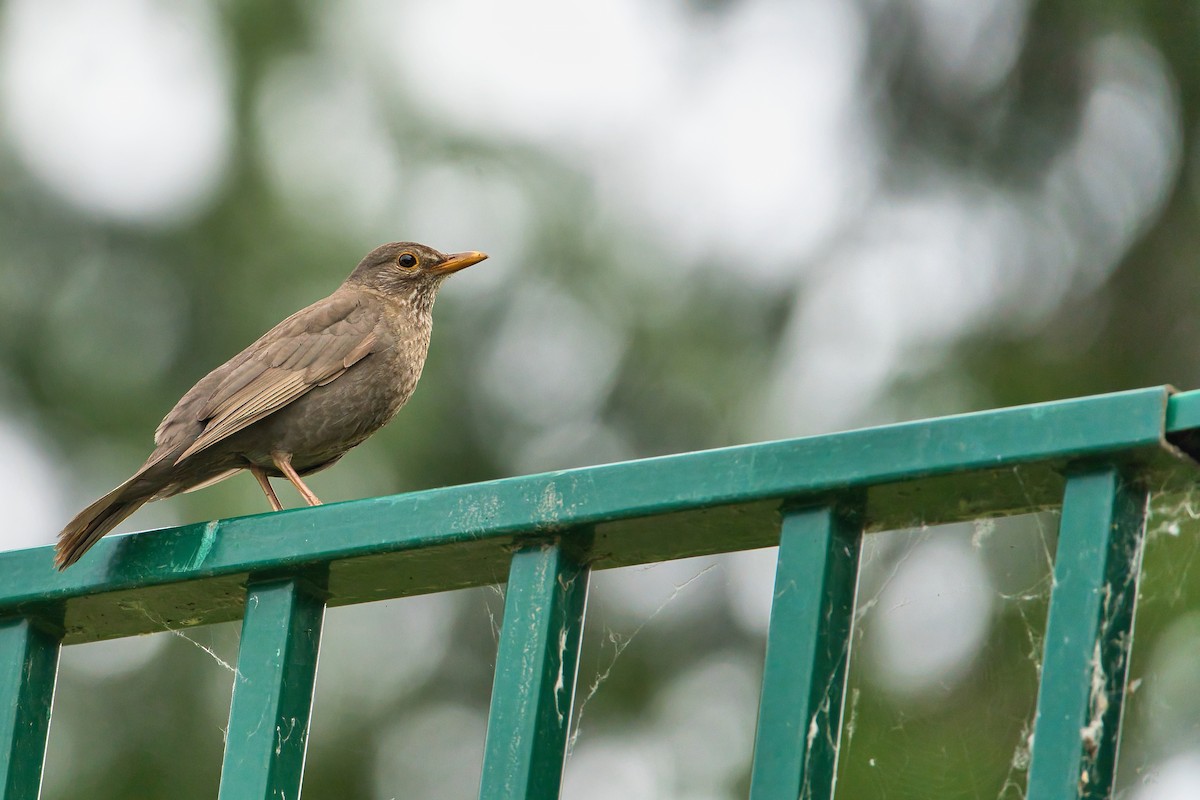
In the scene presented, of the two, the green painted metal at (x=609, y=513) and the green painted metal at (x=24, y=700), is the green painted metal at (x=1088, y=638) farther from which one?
the green painted metal at (x=24, y=700)

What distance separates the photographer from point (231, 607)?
261 cm

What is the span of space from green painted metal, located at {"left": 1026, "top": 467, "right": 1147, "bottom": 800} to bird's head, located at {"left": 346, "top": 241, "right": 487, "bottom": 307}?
13.4ft

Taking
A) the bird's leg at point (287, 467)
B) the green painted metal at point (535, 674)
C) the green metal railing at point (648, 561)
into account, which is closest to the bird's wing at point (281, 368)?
the bird's leg at point (287, 467)

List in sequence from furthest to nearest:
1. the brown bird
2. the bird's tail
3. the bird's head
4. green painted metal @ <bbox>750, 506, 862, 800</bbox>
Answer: the bird's head → the brown bird → the bird's tail → green painted metal @ <bbox>750, 506, 862, 800</bbox>

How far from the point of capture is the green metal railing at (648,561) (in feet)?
5.97

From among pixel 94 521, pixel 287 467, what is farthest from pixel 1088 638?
pixel 287 467

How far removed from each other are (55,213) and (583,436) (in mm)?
4033

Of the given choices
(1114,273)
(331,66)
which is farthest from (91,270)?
(1114,273)

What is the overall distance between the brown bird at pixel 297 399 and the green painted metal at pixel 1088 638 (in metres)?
2.71

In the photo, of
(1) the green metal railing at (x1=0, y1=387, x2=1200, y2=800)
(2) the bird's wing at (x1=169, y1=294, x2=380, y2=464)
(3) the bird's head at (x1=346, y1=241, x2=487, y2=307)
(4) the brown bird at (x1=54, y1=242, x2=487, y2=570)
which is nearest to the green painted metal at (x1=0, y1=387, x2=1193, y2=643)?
(1) the green metal railing at (x1=0, y1=387, x2=1200, y2=800)

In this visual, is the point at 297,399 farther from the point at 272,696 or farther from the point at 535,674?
the point at 535,674

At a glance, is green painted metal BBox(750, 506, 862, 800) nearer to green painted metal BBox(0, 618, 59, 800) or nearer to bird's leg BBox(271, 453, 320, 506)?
green painted metal BBox(0, 618, 59, 800)

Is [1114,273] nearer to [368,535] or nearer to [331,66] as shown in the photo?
[331,66]

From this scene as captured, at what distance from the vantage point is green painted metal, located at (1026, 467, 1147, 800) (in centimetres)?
174
